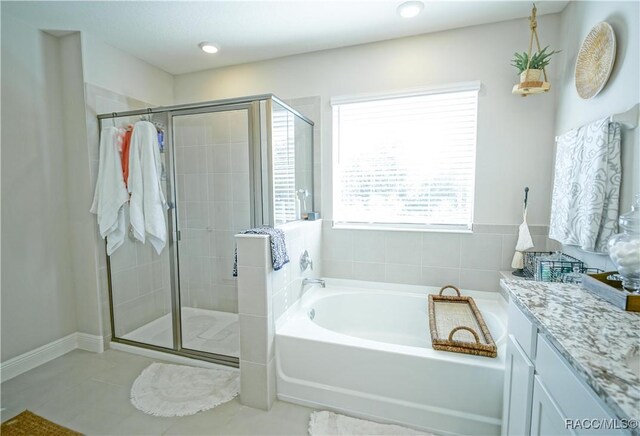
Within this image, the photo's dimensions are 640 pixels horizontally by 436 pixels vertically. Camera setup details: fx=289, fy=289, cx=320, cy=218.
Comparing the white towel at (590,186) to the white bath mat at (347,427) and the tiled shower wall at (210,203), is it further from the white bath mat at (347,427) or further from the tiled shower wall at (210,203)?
the tiled shower wall at (210,203)

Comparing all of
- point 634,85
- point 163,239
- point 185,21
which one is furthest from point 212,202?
point 634,85

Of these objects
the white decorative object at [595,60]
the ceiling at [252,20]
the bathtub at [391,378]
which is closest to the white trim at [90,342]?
the bathtub at [391,378]

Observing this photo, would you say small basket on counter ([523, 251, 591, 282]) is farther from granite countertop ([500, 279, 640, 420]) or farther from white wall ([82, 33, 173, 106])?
white wall ([82, 33, 173, 106])

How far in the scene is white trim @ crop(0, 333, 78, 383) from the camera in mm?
1998

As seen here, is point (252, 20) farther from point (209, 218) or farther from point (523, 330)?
point (523, 330)

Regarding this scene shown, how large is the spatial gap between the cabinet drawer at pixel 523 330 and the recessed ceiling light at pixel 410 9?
188 centimetres

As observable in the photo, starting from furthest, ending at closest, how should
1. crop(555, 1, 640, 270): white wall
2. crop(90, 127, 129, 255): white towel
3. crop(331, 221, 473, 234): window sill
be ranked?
crop(331, 221, 473, 234): window sill < crop(90, 127, 129, 255): white towel < crop(555, 1, 640, 270): white wall

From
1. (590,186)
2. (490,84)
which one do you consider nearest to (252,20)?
(490,84)

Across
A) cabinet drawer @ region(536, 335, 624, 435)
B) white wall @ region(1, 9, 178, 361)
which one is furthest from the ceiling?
cabinet drawer @ region(536, 335, 624, 435)

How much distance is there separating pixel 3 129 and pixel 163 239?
1236 mm

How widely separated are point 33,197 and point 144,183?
31.6 inches

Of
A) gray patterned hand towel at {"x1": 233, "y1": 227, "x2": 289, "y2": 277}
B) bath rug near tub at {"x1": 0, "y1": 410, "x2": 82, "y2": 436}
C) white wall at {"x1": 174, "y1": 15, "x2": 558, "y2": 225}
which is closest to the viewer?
bath rug near tub at {"x1": 0, "y1": 410, "x2": 82, "y2": 436}

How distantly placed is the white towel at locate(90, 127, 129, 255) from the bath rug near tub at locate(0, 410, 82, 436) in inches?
46.9

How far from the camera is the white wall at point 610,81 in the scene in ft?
4.35
